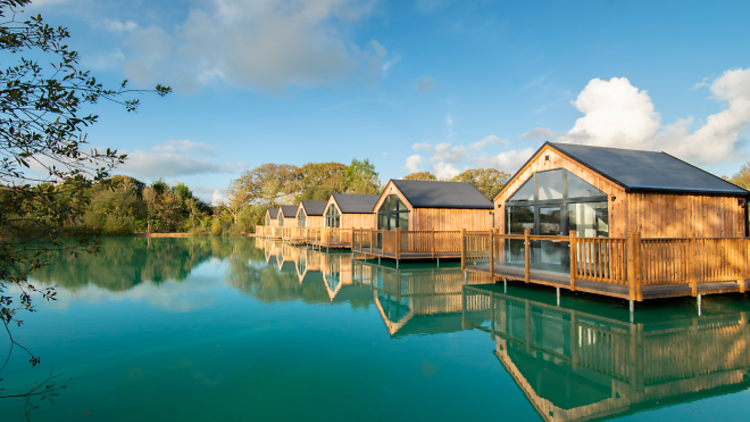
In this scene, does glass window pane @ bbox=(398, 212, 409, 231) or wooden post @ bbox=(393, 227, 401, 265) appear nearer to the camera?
wooden post @ bbox=(393, 227, 401, 265)

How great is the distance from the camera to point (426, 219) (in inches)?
702

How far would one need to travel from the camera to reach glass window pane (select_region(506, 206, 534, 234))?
12.1 m

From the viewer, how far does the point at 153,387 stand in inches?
182

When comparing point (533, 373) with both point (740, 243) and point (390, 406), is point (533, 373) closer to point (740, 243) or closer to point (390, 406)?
point (390, 406)

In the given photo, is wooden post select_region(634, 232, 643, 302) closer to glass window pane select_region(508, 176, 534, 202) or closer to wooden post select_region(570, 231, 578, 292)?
wooden post select_region(570, 231, 578, 292)

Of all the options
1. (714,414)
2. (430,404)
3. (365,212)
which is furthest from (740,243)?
(365,212)

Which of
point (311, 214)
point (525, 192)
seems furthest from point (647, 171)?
point (311, 214)

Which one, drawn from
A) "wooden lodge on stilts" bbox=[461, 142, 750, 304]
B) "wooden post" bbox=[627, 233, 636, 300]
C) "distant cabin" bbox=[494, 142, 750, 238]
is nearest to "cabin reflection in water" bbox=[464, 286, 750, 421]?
"wooden post" bbox=[627, 233, 636, 300]

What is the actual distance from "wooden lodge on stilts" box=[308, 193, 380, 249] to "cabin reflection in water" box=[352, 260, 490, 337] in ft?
26.7

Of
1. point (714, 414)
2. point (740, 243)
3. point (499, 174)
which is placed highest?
point (499, 174)

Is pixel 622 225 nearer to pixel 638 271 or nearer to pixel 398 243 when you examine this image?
pixel 638 271

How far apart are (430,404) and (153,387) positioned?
10.3 feet

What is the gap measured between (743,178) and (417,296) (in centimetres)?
2401

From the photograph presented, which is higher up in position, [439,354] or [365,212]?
[365,212]
